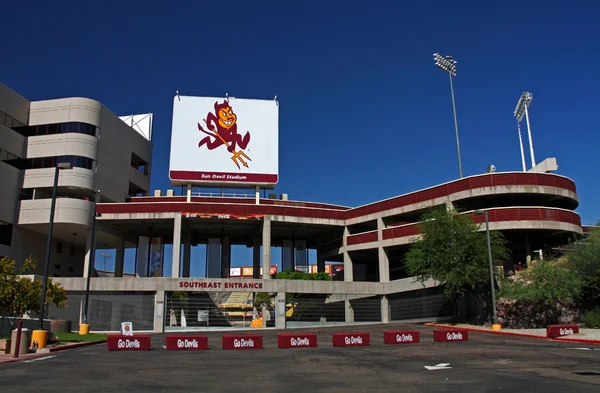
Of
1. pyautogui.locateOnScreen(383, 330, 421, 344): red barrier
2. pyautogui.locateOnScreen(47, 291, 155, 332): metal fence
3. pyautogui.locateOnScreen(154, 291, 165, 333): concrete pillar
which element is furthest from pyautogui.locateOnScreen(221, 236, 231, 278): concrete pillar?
pyautogui.locateOnScreen(383, 330, 421, 344): red barrier

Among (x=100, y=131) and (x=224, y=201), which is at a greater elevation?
(x=100, y=131)

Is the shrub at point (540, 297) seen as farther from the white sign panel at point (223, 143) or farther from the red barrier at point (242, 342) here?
the white sign panel at point (223, 143)

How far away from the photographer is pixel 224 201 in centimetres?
5988

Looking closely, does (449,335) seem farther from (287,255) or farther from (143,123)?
(143,123)

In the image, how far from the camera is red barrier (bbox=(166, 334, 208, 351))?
24984 mm

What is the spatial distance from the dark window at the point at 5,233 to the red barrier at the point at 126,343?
1457 inches

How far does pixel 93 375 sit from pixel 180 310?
114ft

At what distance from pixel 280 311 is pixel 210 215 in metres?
13.2

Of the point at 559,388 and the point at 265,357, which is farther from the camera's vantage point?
the point at 265,357

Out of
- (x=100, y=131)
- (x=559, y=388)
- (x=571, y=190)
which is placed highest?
(x=100, y=131)

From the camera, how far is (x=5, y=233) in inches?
2174

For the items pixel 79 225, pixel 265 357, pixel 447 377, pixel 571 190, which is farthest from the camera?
pixel 79 225

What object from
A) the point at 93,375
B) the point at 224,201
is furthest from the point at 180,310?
the point at 93,375

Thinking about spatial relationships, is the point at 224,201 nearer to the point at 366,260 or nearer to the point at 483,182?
the point at 366,260
